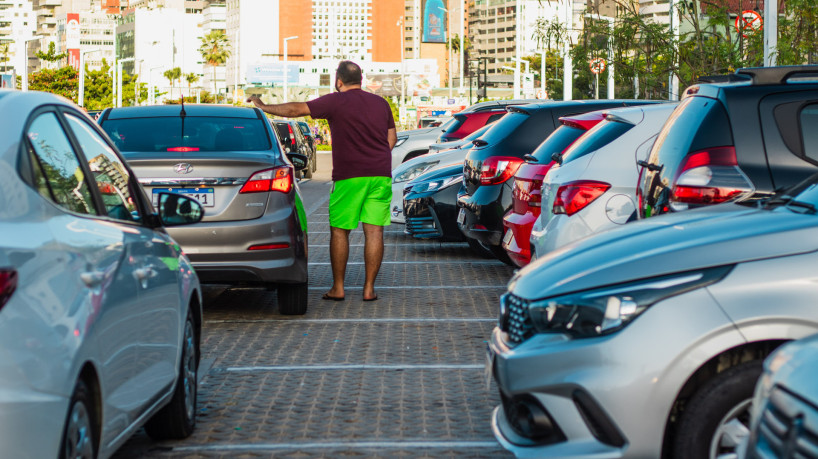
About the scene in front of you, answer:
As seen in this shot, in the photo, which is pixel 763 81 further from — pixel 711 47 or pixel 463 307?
pixel 711 47

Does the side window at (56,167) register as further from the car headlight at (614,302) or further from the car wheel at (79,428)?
the car headlight at (614,302)

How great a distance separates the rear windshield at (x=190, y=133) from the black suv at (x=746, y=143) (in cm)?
430

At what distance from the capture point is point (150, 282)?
4.68m

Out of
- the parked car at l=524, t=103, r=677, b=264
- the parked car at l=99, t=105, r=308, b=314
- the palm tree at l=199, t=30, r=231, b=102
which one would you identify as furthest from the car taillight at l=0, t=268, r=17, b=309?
the palm tree at l=199, t=30, r=231, b=102

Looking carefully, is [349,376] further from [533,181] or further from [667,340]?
[667,340]

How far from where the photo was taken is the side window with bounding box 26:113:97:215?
379 centimetres

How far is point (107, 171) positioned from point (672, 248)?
2.24 m

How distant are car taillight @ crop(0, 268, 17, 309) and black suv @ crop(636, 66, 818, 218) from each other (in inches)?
128

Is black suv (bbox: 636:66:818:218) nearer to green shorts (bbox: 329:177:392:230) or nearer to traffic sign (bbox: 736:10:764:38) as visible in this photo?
green shorts (bbox: 329:177:392:230)

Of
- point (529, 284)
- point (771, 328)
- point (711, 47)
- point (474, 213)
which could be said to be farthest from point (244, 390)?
point (711, 47)

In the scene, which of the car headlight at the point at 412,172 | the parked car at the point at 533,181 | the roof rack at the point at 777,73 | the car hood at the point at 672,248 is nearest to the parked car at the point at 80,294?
the car hood at the point at 672,248

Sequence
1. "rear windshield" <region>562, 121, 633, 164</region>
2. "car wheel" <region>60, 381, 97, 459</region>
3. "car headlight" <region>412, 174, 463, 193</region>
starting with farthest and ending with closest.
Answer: "car headlight" <region>412, 174, 463, 193</region> < "rear windshield" <region>562, 121, 633, 164</region> < "car wheel" <region>60, 381, 97, 459</region>

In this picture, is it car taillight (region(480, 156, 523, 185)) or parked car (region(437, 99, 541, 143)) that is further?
parked car (region(437, 99, 541, 143))

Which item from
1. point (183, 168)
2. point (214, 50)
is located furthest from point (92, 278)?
point (214, 50)
